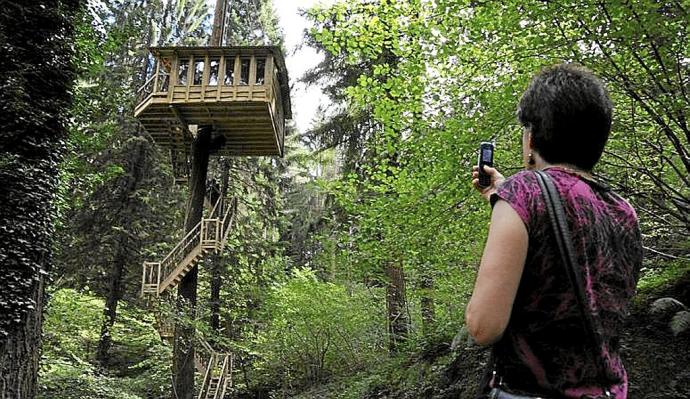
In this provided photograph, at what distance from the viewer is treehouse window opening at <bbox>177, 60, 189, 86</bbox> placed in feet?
37.0

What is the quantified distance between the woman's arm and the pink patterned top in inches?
1.2

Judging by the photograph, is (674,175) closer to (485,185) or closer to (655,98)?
(655,98)

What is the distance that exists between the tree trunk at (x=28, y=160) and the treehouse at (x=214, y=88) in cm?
438

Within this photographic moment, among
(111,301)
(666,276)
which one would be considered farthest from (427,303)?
(111,301)

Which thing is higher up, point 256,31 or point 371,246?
point 256,31

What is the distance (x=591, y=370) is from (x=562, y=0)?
323 centimetres

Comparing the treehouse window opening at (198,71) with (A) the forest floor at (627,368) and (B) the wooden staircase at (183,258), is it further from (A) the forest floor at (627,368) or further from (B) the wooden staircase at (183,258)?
(A) the forest floor at (627,368)

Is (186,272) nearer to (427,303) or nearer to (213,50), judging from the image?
(213,50)

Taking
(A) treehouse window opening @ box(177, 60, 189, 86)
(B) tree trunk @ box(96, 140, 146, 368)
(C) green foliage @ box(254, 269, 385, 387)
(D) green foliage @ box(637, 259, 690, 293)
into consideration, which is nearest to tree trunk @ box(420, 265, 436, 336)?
(C) green foliage @ box(254, 269, 385, 387)

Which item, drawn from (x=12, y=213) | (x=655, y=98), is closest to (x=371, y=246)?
(x=655, y=98)

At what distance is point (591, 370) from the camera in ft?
3.91

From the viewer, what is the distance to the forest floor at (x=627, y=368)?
4215 millimetres

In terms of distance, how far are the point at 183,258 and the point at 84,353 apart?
615cm

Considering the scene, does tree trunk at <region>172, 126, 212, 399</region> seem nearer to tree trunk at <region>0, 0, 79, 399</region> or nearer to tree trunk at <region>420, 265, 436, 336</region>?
tree trunk at <region>420, 265, 436, 336</region>
